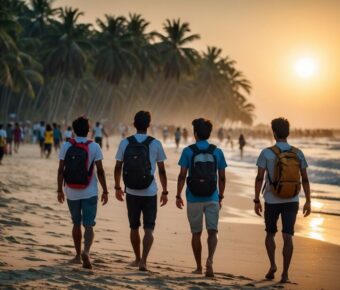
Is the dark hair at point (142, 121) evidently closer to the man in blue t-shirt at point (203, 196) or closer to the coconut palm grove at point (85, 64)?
the man in blue t-shirt at point (203, 196)

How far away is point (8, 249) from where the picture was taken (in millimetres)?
5777

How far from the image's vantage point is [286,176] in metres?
5.69

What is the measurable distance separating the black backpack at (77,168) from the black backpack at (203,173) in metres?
1.01

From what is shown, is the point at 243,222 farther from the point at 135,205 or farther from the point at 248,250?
the point at 135,205

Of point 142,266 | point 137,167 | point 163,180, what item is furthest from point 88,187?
point 142,266

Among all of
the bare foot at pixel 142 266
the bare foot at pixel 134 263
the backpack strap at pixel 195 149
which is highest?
the backpack strap at pixel 195 149

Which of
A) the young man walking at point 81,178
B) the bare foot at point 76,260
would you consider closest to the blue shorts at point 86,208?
the young man walking at point 81,178

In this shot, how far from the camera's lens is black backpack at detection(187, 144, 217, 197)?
222 inches

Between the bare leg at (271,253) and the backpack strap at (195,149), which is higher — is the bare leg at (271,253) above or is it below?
below

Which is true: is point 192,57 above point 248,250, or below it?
above

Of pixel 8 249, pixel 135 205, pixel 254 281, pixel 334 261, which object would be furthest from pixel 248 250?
pixel 8 249

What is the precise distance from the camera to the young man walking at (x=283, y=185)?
18.7ft

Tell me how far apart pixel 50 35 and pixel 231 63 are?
5849 cm

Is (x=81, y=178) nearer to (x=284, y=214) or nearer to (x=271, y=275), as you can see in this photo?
(x=284, y=214)
